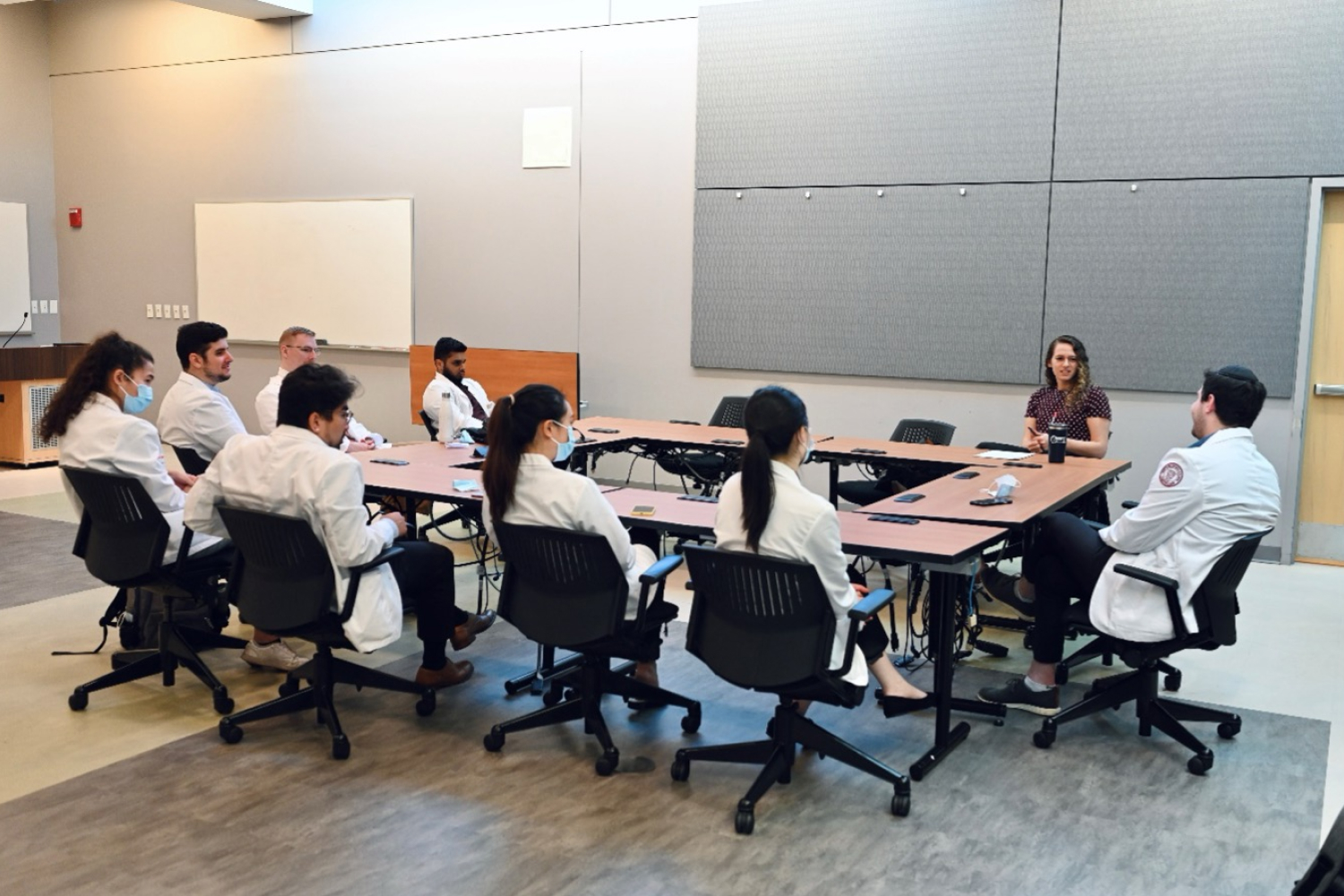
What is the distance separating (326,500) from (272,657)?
46.7 inches

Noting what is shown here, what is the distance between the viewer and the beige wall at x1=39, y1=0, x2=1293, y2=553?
8.12 metres

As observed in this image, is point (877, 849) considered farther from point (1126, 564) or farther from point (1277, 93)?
point (1277, 93)

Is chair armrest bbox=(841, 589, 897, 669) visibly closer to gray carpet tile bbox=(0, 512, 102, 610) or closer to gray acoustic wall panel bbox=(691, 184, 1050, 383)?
gray carpet tile bbox=(0, 512, 102, 610)

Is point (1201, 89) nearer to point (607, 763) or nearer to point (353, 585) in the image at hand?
point (607, 763)

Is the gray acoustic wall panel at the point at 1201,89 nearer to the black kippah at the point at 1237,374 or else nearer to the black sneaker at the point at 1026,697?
the black kippah at the point at 1237,374

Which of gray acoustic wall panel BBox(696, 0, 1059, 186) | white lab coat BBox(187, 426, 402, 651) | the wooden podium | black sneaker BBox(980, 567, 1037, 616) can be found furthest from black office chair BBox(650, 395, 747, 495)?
the wooden podium

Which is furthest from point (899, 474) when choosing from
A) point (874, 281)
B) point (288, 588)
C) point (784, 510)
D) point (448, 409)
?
point (288, 588)

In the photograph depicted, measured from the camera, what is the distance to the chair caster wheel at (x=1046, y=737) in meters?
3.80

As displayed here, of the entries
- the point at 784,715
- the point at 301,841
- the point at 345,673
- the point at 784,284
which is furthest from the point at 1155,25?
the point at 301,841

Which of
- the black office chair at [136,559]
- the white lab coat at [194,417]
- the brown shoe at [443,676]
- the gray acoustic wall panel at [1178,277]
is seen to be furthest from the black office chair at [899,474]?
the black office chair at [136,559]

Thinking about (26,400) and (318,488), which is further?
(26,400)

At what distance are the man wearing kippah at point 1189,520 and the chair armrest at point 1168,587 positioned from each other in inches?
0.9

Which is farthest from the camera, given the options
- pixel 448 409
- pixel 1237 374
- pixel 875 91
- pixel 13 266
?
pixel 13 266

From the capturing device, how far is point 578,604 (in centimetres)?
352
